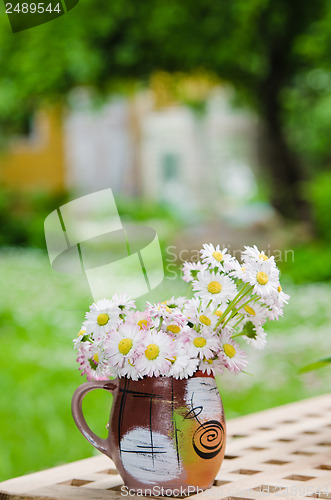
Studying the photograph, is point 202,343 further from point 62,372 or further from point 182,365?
point 62,372

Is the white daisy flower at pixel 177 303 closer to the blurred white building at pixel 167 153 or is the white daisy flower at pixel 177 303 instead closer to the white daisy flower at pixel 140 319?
the white daisy flower at pixel 140 319

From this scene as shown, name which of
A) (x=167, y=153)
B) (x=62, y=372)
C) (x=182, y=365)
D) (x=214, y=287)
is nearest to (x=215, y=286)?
(x=214, y=287)

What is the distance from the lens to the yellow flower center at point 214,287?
88 cm

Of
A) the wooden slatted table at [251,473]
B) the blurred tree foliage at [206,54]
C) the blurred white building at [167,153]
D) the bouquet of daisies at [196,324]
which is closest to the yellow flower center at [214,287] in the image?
the bouquet of daisies at [196,324]

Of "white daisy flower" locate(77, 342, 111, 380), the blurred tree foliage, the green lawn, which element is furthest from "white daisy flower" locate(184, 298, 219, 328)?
the blurred tree foliage

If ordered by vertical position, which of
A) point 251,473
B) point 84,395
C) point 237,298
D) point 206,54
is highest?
point 206,54

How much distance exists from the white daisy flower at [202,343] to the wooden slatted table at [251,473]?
0.18m

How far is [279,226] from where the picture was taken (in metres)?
7.43

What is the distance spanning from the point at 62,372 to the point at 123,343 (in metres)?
2.90

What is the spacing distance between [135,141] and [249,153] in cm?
265

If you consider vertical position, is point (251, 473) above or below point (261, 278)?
below

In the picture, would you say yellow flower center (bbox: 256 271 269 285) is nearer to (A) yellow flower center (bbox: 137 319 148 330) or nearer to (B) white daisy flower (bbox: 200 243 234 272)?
(B) white daisy flower (bbox: 200 243 234 272)

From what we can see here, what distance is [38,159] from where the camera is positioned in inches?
442

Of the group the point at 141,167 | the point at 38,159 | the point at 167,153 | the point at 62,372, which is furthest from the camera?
the point at 167,153
